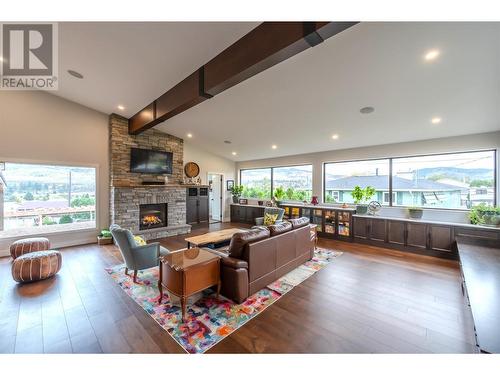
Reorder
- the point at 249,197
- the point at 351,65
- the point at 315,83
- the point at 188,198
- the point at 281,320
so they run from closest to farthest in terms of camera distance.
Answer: the point at 281,320
the point at 351,65
the point at 315,83
the point at 188,198
the point at 249,197

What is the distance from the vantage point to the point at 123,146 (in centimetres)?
567

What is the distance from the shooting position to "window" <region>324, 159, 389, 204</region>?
5648mm

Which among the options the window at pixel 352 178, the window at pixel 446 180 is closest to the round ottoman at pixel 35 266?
the window at pixel 352 178

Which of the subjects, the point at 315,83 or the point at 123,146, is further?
the point at 123,146

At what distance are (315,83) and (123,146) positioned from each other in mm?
5290

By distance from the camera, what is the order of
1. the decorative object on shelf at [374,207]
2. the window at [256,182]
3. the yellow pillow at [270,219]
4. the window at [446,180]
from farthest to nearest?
the window at [256,182] < the yellow pillow at [270,219] < the decorative object on shelf at [374,207] < the window at [446,180]

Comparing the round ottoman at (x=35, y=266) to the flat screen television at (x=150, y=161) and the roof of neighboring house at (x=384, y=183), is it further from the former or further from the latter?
the roof of neighboring house at (x=384, y=183)

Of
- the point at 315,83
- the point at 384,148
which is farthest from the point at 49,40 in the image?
the point at 384,148

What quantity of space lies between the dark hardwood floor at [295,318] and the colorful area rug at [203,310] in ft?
0.30

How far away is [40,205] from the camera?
497 centimetres

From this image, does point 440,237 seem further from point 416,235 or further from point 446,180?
point 446,180

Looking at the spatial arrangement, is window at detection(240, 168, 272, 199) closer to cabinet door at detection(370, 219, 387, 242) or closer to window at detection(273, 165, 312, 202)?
window at detection(273, 165, 312, 202)

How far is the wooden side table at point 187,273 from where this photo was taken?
228cm

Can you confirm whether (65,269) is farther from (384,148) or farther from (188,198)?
(384,148)
